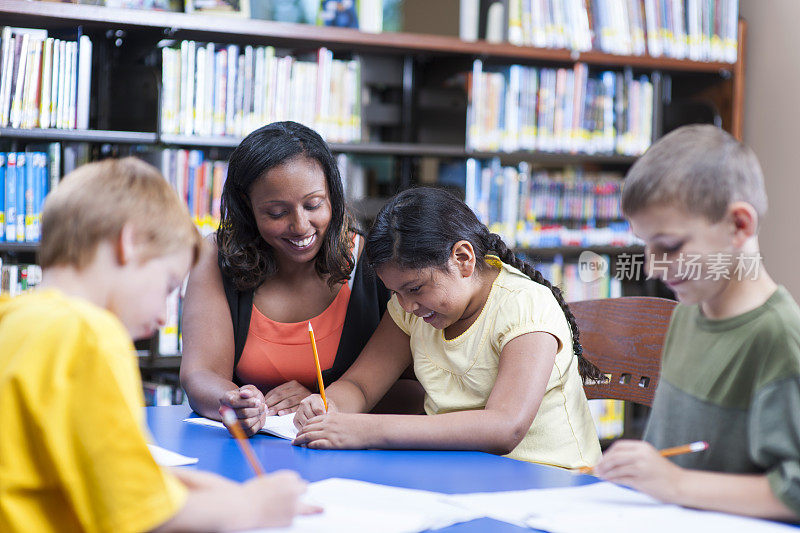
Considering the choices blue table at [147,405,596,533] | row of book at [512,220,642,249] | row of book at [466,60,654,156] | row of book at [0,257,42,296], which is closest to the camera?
blue table at [147,405,596,533]

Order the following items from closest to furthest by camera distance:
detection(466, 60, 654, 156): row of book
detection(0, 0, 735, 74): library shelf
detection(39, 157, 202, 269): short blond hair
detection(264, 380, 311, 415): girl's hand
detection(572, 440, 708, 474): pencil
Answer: detection(39, 157, 202, 269): short blond hair < detection(572, 440, 708, 474): pencil < detection(264, 380, 311, 415): girl's hand < detection(0, 0, 735, 74): library shelf < detection(466, 60, 654, 156): row of book

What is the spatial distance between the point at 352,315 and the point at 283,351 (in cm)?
16

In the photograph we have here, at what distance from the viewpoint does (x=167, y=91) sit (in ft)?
8.71

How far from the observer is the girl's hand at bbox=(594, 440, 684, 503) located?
2.90ft

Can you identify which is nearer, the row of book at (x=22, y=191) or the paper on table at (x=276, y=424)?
the paper on table at (x=276, y=424)

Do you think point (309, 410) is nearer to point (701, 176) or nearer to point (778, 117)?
point (701, 176)

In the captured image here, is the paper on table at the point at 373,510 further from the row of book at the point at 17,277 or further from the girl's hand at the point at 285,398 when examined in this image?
the row of book at the point at 17,277

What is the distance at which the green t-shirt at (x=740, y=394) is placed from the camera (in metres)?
0.82

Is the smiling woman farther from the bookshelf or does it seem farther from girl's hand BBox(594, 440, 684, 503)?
the bookshelf

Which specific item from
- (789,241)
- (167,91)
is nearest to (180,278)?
(167,91)

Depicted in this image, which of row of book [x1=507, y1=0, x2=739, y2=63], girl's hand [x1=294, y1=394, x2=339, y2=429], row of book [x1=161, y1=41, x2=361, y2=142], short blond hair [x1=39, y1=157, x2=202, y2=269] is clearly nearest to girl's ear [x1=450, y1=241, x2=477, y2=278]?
girl's hand [x1=294, y1=394, x2=339, y2=429]

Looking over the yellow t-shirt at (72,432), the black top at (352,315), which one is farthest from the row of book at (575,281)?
the yellow t-shirt at (72,432)

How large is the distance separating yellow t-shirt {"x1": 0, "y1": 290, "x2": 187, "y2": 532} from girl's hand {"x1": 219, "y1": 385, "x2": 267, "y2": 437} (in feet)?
2.09

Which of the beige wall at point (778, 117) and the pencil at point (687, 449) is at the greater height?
the beige wall at point (778, 117)
